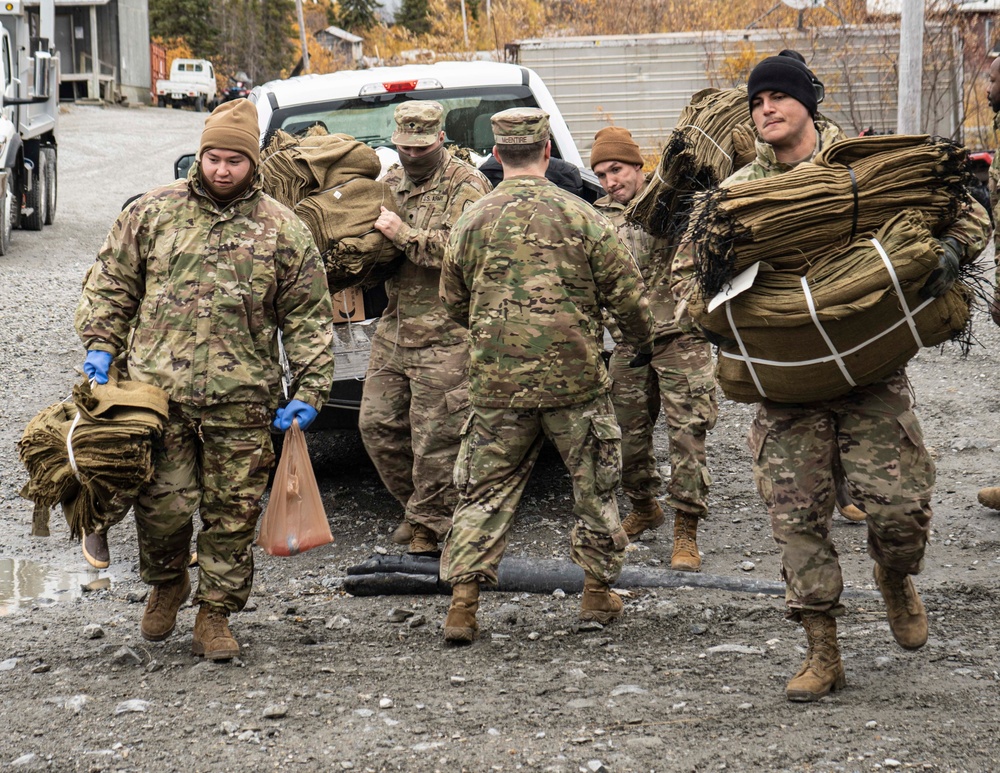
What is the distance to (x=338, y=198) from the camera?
575 cm

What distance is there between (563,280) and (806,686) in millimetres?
1701

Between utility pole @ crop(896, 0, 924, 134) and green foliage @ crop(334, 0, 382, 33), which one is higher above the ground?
green foliage @ crop(334, 0, 382, 33)

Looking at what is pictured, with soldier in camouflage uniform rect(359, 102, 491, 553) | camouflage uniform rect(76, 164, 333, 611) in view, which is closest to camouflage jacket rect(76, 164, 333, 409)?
camouflage uniform rect(76, 164, 333, 611)

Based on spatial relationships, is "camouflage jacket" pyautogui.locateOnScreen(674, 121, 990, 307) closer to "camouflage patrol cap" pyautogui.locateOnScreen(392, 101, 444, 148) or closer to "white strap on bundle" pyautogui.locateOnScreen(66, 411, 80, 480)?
"camouflage patrol cap" pyautogui.locateOnScreen(392, 101, 444, 148)

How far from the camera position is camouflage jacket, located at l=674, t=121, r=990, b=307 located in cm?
394

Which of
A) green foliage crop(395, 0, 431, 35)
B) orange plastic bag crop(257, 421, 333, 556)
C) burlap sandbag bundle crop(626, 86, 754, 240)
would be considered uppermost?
green foliage crop(395, 0, 431, 35)

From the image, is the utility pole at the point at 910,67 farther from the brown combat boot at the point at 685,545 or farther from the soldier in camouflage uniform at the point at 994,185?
the brown combat boot at the point at 685,545

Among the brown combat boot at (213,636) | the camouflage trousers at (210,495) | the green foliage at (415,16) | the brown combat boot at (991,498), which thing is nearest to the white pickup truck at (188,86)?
the green foliage at (415,16)

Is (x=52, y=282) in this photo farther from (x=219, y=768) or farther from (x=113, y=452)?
(x=219, y=768)

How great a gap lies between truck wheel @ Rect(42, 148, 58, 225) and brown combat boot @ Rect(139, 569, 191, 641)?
15723 mm

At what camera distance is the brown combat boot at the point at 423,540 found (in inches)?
233

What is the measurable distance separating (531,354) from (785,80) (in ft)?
4.37

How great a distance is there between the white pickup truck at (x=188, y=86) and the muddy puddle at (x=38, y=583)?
161 feet

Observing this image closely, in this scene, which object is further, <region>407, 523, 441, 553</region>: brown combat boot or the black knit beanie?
<region>407, 523, 441, 553</region>: brown combat boot
